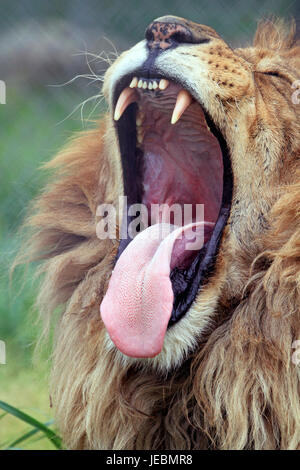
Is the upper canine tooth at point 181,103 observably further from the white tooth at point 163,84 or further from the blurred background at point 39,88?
the blurred background at point 39,88

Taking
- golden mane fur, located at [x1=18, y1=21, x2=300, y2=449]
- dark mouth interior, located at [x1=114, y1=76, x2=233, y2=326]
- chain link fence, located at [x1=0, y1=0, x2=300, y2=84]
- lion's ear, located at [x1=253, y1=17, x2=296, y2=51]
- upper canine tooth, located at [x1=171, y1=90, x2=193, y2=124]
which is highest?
chain link fence, located at [x1=0, y1=0, x2=300, y2=84]

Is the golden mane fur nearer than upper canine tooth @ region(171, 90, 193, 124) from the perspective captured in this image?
Yes

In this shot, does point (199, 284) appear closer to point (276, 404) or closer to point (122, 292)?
point (122, 292)

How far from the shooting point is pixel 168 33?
1.92m

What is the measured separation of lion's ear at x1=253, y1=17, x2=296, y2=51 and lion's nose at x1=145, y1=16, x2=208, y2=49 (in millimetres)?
543

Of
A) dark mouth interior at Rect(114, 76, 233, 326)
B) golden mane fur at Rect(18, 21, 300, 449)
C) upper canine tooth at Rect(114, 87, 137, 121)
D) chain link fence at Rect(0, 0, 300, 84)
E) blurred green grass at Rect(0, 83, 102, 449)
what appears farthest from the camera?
chain link fence at Rect(0, 0, 300, 84)

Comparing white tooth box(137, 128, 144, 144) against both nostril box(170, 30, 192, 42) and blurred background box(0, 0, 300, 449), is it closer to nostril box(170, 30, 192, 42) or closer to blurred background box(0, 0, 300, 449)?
blurred background box(0, 0, 300, 449)

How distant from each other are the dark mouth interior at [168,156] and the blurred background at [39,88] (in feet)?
0.72

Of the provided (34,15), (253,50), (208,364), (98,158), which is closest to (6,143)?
(34,15)

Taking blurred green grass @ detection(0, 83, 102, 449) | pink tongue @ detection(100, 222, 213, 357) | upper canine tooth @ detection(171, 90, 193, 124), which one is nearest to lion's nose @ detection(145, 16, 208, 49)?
upper canine tooth @ detection(171, 90, 193, 124)

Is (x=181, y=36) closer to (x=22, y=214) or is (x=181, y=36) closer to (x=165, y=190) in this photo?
(x=165, y=190)

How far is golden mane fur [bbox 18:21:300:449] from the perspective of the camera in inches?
72.9

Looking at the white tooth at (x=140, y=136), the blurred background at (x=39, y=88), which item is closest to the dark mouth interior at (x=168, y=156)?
the white tooth at (x=140, y=136)

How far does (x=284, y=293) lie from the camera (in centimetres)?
185
